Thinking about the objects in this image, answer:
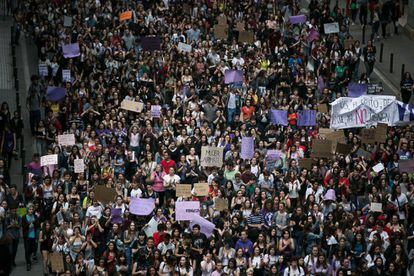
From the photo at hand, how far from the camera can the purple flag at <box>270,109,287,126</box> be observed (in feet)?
119

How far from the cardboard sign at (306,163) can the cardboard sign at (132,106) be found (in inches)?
200

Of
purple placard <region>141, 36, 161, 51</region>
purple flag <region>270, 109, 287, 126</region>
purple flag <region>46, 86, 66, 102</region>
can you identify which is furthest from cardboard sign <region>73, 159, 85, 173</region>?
purple placard <region>141, 36, 161, 51</region>

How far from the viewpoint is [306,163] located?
110ft

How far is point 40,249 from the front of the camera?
104ft

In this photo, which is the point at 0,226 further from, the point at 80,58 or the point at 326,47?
the point at 326,47

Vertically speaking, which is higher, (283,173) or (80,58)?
(80,58)

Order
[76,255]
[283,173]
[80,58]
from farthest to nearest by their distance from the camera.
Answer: [80,58], [283,173], [76,255]

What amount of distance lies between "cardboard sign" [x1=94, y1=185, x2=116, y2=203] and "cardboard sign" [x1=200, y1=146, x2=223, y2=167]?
2.98 metres

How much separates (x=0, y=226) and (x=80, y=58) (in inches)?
389

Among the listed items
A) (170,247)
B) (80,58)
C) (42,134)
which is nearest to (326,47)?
(80,58)

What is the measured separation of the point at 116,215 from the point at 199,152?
3.98m

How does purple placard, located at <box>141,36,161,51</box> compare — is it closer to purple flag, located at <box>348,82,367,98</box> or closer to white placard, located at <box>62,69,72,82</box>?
white placard, located at <box>62,69,72,82</box>

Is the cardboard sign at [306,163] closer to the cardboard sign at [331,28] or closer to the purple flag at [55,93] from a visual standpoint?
the purple flag at [55,93]

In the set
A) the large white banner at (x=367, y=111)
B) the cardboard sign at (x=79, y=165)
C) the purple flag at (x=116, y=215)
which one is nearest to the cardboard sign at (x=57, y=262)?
the purple flag at (x=116, y=215)
